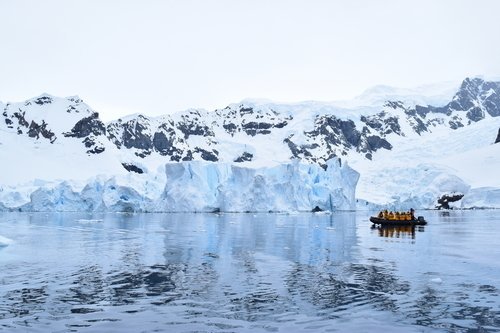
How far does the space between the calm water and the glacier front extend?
5294 centimetres

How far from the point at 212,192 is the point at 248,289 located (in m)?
70.6

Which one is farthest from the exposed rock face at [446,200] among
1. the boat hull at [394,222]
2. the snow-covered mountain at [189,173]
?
the boat hull at [394,222]

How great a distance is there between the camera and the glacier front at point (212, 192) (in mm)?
79875

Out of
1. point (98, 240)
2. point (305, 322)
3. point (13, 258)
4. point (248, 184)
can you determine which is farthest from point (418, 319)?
point (248, 184)

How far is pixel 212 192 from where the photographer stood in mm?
85750

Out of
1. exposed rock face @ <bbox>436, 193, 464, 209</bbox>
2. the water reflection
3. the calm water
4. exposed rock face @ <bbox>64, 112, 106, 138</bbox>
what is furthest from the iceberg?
exposed rock face @ <bbox>64, 112, 106, 138</bbox>

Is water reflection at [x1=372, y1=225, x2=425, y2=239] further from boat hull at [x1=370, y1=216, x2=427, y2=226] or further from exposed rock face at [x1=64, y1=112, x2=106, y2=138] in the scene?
exposed rock face at [x1=64, y1=112, x2=106, y2=138]

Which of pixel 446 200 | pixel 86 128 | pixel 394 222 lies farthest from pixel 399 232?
pixel 86 128

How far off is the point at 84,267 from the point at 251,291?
295 inches

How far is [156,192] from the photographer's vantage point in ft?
327

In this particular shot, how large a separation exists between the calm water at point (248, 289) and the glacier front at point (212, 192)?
52.9 meters

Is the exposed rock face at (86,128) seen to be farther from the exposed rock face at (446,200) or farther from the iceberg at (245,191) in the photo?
the exposed rock face at (446,200)

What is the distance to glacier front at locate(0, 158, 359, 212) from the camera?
79.9m

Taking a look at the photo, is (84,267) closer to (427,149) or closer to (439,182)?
(439,182)
